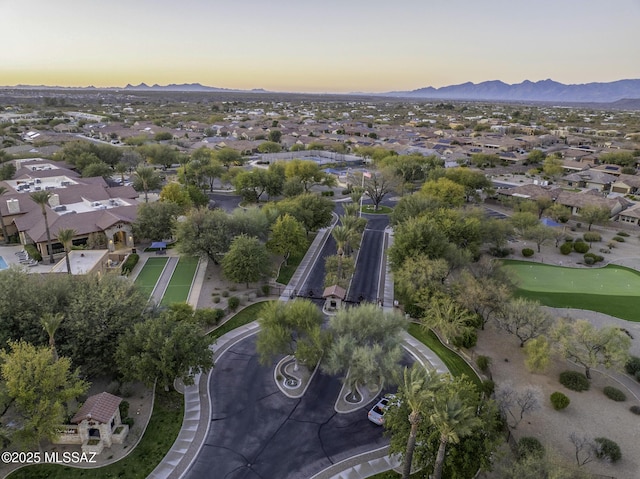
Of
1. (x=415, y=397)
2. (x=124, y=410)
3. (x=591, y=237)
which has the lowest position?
(x=124, y=410)

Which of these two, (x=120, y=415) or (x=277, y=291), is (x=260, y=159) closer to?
(x=277, y=291)

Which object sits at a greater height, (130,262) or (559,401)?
(130,262)

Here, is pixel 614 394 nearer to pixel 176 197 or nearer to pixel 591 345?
pixel 591 345

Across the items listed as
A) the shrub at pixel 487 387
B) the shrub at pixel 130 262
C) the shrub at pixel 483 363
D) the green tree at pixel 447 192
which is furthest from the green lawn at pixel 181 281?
the green tree at pixel 447 192

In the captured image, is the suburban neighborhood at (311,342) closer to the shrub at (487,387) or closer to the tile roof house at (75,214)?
the shrub at (487,387)

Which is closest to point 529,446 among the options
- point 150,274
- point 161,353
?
point 161,353

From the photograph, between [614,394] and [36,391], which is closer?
[36,391]
